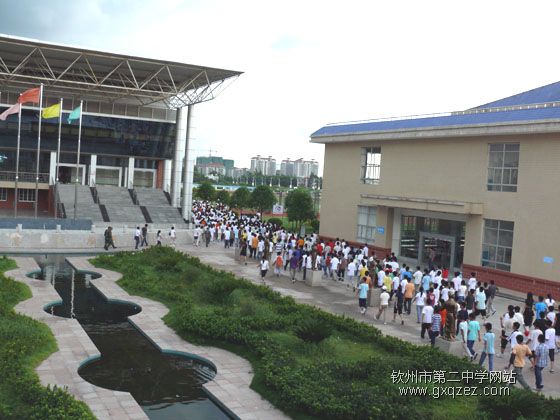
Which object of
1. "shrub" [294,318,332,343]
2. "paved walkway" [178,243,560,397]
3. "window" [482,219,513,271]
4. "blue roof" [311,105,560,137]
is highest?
"blue roof" [311,105,560,137]

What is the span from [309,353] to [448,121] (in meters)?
17.1

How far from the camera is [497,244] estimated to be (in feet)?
78.1

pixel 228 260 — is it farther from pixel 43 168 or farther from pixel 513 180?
pixel 43 168

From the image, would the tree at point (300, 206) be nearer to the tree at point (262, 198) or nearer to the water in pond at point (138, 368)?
the tree at point (262, 198)

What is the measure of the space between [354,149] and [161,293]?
17764 millimetres

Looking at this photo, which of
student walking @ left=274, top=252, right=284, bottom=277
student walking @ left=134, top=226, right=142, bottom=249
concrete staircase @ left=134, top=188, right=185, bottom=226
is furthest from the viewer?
concrete staircase @ left=134, top=188, right=185, bottom=226

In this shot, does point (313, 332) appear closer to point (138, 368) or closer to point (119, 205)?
point (138, 368)

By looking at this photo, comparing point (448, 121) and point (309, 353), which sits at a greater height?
point (448, 121)

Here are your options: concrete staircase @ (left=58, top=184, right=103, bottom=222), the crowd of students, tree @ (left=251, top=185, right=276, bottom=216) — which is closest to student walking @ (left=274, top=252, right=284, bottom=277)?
the crowd of students

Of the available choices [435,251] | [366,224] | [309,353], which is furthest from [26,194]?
[309,353]

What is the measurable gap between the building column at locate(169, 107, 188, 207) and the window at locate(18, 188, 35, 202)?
1064 cm

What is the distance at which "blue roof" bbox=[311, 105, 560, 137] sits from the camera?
72.3 feet

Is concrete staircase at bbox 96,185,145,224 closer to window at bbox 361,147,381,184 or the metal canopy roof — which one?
the metal canopy roof

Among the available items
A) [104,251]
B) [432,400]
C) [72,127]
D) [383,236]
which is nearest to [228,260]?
[104,251]
